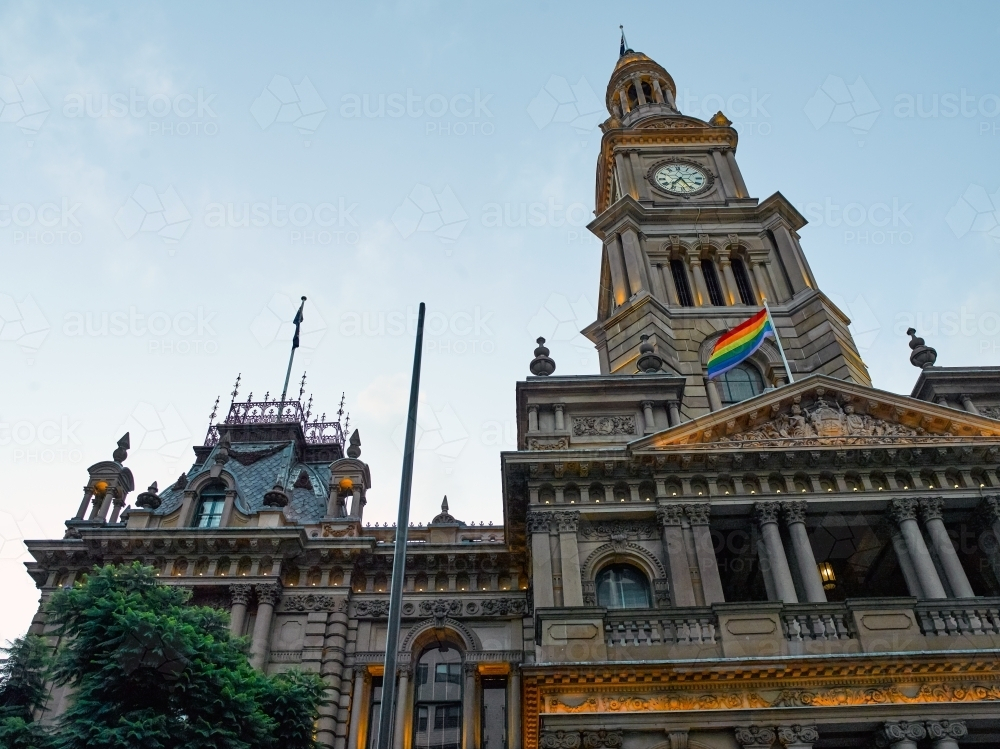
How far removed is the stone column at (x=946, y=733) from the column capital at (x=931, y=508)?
18.7 feet

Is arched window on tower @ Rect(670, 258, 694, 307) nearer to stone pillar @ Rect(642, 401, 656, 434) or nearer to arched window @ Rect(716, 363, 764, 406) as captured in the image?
arched window @ Rect(716, 363, 764, 406)

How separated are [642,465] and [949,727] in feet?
29.2

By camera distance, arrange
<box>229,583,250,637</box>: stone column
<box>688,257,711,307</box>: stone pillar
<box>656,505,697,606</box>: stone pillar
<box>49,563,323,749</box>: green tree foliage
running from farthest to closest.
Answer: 1. <box>688,257,711,307</box>: stone pillar
2. <box>229,583,250,637</box>: stone column
3. <box>656,505,697,606</box>: stone pillar
4. <box>49,563,323,749</box>: green tree foliage

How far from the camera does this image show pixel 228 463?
1176 inches

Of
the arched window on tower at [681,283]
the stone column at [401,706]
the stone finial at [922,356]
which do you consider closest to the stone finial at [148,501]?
the stone column at [401,706]

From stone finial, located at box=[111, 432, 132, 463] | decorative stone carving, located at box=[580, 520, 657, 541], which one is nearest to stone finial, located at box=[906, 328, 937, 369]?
Result: decorative stone carving, located at box=[580, 520, 657, 541]

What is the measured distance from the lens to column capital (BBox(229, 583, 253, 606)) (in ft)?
77.7

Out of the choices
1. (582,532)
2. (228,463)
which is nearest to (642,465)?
(582,532)

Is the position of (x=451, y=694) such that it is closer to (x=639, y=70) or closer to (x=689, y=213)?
(x=689, y=213)

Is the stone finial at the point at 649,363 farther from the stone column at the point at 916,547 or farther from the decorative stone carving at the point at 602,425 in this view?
the stone column at the point at 916,547

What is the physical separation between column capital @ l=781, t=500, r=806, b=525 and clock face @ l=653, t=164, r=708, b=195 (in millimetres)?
20307

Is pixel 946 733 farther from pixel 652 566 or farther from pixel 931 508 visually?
pixel 652 566

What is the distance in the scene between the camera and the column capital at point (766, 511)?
71.7 feet

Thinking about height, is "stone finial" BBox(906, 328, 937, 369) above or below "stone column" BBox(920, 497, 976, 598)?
above
